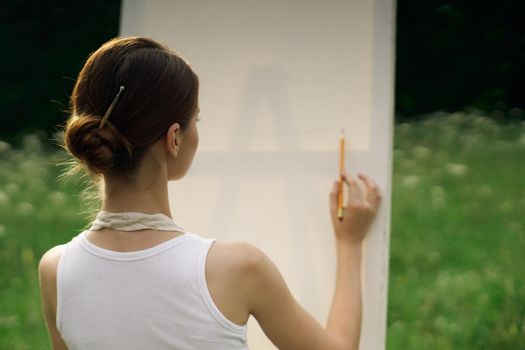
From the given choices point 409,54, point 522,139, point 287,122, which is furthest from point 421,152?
point 287,122

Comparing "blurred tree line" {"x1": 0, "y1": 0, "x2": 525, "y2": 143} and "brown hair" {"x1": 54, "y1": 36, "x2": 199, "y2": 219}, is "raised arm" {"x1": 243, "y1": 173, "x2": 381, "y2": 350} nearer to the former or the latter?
"brown hair" {"x1": 54, "y1": 36, "x2": 199, "y2": 219}

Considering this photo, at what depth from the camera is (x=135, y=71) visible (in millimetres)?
1368

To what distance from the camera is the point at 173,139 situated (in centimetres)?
141

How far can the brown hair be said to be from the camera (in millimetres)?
1363

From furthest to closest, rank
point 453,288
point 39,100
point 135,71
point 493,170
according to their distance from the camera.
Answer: point 39,100 → point 493,170 → point 453,288 → point 135,71

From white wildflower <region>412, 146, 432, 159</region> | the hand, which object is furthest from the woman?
white wildflower <region>412, 146, 432, 159</region>

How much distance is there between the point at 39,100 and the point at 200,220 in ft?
12.8

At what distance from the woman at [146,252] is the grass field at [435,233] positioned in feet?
8.68

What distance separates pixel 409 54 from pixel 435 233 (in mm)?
1741

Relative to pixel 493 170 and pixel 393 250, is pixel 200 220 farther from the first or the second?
pixel 493 170

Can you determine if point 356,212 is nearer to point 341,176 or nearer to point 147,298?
point 341,176

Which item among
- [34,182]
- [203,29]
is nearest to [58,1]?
[34,182]

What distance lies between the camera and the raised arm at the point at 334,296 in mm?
1399

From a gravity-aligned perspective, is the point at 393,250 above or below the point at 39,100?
below
